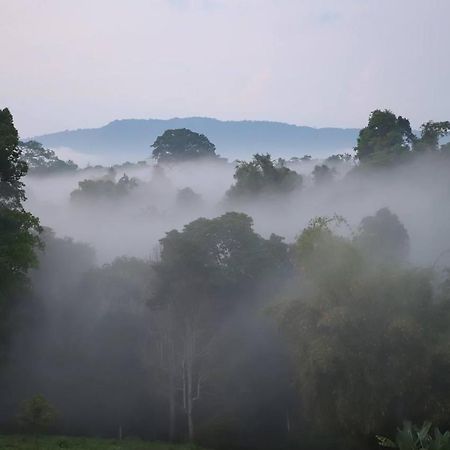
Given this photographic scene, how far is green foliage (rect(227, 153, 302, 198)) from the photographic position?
51.6 meters

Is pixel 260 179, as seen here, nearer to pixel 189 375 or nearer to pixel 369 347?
pixel 189 375

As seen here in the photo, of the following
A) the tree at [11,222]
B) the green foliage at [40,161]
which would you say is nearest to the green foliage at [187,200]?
the tree at [11,222]

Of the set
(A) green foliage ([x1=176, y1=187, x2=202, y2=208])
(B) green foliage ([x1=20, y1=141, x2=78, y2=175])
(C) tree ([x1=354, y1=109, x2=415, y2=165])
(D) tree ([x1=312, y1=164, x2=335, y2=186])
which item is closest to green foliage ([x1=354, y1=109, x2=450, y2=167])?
(C) tree ([x1=354, y1=109, x2=415, y2=165])

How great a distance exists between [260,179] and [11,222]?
34552 millimetres

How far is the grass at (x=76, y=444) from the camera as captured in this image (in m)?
19.2

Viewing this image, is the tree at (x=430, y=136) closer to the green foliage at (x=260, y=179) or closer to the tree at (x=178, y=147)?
the green foliage at (x=260, y=179)

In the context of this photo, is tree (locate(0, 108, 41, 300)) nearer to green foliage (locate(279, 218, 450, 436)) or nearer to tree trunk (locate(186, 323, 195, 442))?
tree trunk (locate(186, 323, 195, 442))

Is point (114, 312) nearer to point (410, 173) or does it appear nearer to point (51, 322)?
point (51, 322)

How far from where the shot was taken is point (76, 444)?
20.7m

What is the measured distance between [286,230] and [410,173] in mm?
13769

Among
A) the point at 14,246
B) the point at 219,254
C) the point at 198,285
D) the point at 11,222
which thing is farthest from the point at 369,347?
the point at 219,254

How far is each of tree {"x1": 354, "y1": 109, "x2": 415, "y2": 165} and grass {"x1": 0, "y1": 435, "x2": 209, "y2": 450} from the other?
37.9 metres

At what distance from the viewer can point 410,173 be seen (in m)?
52.8

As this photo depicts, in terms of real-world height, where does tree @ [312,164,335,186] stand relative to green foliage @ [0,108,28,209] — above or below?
above
